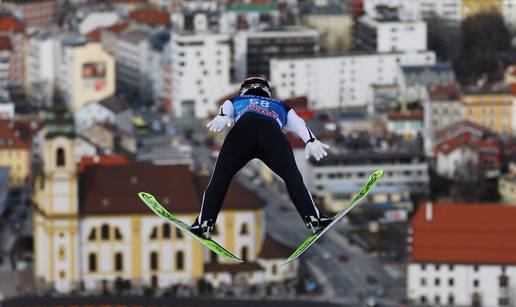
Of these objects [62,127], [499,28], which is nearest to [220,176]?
[62,127]

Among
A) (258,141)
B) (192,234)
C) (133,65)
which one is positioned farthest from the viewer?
(133,65)

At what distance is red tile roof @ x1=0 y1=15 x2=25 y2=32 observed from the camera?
61.4 metres

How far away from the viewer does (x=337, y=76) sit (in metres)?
55.7

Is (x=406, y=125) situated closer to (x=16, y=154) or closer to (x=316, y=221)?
(x=16, y=154)

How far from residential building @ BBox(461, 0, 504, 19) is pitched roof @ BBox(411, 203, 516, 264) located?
3070 centimetres

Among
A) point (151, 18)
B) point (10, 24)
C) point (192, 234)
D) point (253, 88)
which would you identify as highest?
point (253, 88)

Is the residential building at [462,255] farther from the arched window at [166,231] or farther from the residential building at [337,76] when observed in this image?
the residential building at [337,76]

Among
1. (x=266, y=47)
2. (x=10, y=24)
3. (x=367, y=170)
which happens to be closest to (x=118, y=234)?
(x=367, y=170)

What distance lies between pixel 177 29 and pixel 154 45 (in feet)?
7.54

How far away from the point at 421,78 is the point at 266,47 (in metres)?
5.17

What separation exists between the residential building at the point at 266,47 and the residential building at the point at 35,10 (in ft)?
46.0

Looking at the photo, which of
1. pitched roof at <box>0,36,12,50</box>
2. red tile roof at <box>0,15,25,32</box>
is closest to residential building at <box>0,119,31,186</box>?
pitched roof at <box>0,36,12,50</box>

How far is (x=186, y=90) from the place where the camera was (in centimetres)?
5475

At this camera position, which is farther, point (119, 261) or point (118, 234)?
point (119, 261)
